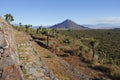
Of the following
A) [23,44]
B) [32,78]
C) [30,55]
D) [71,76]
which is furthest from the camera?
[71,76]

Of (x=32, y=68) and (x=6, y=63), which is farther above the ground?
(x=6, y=63)

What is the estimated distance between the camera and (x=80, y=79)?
1100 inches

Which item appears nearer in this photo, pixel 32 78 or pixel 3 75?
pixel 3 75

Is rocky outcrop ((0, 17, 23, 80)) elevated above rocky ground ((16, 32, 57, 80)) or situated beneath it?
elevated above

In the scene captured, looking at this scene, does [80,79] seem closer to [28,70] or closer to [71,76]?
[71,76]

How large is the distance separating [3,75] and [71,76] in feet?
54.2

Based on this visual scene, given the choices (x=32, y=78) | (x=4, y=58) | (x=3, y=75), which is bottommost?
(x=32, y=78)

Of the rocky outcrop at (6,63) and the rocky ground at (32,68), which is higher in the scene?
the rocky outcrop at (6,63)

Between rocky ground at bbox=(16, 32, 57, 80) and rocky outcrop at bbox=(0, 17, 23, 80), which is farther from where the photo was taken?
rocky ground at bbox=(16, 32, 57, 80)

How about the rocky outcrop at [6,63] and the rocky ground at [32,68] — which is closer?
the rocky outcrop at [6,63]

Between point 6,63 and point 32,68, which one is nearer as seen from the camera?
point 6,63

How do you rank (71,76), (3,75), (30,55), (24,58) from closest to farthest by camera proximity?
(3,75), (24,58), (30,55), (71,76)

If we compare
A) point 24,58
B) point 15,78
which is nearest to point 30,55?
point 24,58

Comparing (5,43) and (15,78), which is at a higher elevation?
(5,43)
